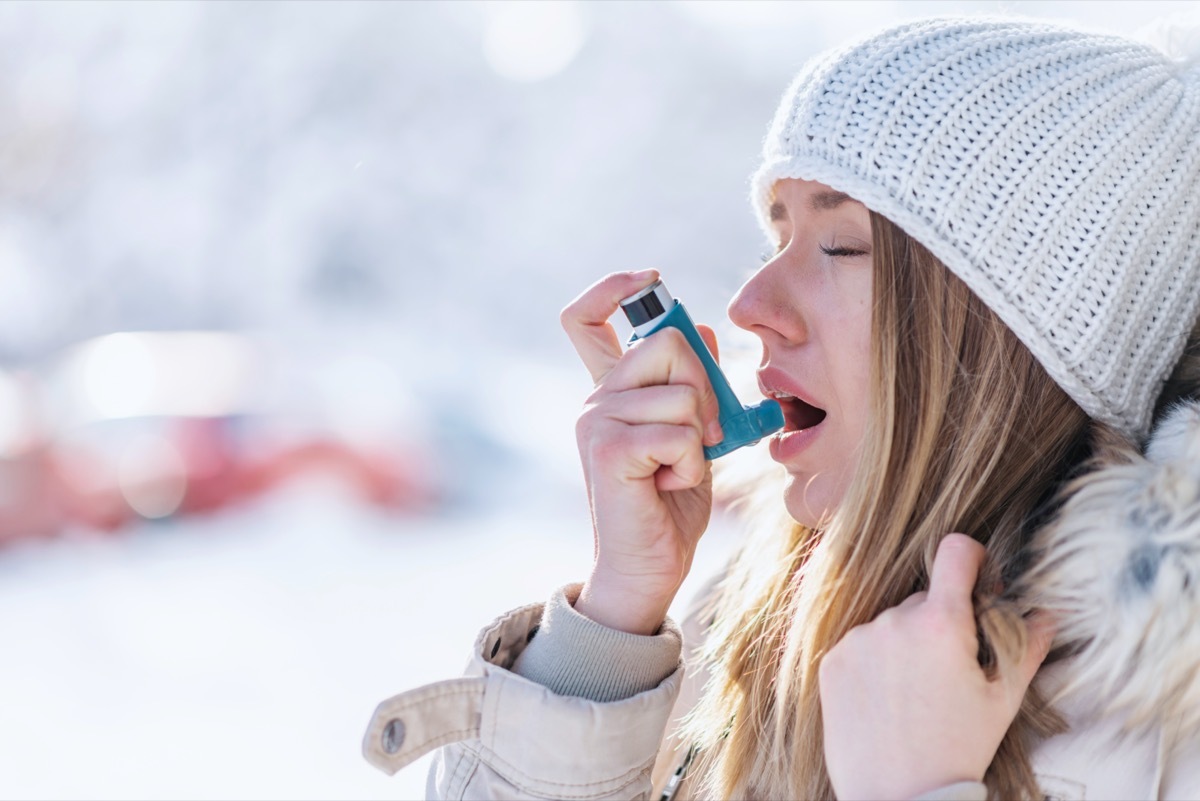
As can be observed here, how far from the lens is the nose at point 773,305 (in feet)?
3.35

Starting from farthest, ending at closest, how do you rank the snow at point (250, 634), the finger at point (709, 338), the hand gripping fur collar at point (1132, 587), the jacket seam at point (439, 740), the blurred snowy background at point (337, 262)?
the blurred snowy background at point (337, 262)
the snow at point (250, 634)
the finger at point (709, 338)
the jacket seam at point (439, 740)
the hand gripping fur collar at point (1132, 587)

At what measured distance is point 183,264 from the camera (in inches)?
193

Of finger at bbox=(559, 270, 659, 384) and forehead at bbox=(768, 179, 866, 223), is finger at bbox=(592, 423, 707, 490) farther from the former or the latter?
forehead at bbox=(768, 179, 866, 223)

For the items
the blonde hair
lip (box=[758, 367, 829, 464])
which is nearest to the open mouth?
lip (box=[758, 367, 829, 464])

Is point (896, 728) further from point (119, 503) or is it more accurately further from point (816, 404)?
point (119, 503)

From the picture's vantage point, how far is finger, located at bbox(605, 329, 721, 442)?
0.93m

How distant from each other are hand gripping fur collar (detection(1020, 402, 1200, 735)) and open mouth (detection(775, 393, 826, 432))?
0.30m

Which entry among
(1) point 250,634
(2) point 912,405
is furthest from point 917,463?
(1) point 250,634

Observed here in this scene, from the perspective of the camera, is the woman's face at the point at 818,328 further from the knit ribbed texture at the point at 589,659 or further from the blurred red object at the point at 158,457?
the blurred red object at the point at 158,457

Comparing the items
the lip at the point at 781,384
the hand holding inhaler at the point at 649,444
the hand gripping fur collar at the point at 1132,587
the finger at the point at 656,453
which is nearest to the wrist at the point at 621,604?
the hand holding inhaler at the point at 649,444

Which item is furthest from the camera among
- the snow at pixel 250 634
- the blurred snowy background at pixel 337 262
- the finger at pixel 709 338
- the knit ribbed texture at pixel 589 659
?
the blurred snowy background at pixel 337 262

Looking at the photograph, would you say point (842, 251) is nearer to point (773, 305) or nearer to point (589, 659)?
point (773, 305)

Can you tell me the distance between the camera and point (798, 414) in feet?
3.68

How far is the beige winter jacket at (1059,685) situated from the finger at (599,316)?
0.26 meters
